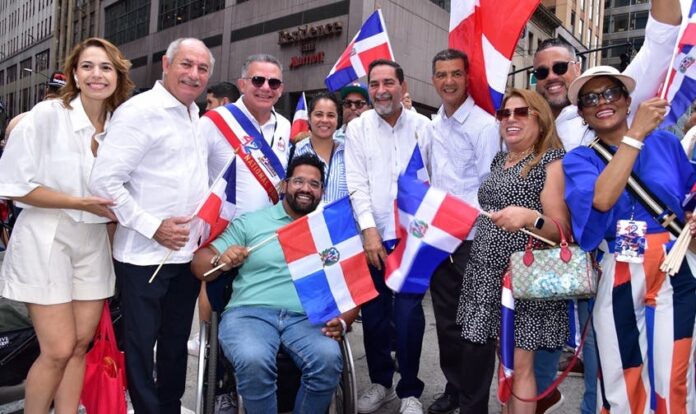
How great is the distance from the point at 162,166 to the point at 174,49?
65 centimetres

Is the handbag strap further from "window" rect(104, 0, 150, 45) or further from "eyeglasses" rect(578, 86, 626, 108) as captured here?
"window" rect(104, 0, 150, 45)

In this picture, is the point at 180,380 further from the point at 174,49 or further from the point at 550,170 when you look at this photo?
the point at 550,170

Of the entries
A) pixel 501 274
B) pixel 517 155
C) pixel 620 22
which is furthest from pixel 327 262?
pixel 620 22

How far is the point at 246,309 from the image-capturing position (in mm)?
2904

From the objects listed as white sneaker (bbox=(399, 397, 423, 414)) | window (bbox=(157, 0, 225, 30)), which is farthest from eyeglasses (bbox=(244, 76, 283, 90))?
window (bbox=(157, 0, 225, 30))

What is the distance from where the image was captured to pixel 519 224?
7.61 ft

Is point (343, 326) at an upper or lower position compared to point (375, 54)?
lower

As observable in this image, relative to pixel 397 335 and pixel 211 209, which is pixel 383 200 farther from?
pixel 211 209

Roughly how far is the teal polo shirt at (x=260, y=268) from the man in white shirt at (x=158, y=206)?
0.97ft

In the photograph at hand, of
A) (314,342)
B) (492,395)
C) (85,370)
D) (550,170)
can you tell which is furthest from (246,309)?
(492,395)

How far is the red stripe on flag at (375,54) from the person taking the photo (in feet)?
16.9

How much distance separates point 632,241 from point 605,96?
0.65 m

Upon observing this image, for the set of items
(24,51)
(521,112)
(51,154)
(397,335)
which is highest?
(24,51)

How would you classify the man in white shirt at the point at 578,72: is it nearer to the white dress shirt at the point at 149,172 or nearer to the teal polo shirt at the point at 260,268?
the teal polo shirt at the point at 260,268
